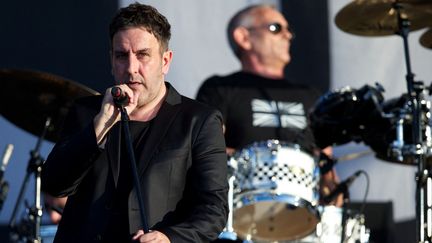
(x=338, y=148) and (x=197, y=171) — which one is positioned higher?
(x=197, y=171)

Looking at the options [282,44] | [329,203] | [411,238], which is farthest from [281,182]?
[411,238]

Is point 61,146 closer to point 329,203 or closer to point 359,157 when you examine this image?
Result: point 329,203

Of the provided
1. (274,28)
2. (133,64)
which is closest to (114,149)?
(133,64)

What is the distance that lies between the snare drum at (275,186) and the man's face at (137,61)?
7.28 feet

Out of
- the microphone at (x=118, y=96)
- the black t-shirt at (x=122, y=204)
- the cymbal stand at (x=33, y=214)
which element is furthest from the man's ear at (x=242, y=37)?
the microphone at (x=118, y=96)

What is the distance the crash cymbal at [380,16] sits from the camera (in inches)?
249

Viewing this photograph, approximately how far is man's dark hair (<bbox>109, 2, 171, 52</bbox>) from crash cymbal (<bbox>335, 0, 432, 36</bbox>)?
2.50 metres

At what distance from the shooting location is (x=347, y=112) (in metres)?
6.34

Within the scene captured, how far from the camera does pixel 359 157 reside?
7.93 m

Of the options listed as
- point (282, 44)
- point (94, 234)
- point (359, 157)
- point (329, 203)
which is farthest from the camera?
point (359, 157)

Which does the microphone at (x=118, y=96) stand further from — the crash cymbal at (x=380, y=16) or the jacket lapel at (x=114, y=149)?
the crash cymbal at (x=380, y=16)

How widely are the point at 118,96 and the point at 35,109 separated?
9.42ft

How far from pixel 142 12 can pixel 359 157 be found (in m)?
4.15

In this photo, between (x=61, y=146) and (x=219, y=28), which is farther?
(x=219, y=28)
